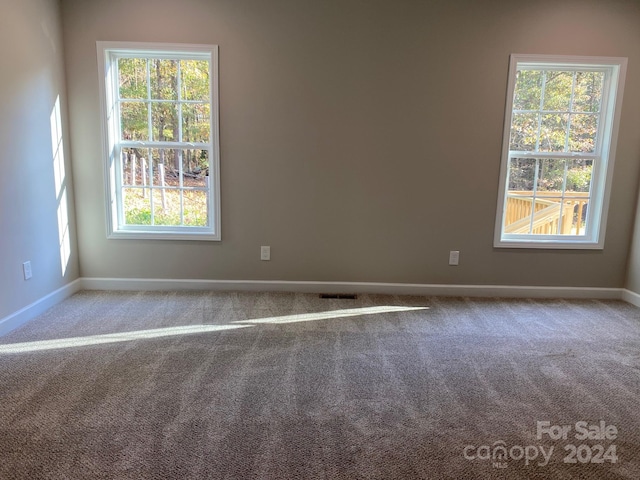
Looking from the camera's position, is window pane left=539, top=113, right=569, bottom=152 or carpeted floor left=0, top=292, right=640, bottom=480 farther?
window pane left=539, top=113, right=569, bottom=152

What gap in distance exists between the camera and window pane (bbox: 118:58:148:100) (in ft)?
11.3

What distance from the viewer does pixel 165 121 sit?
3518 millimetres

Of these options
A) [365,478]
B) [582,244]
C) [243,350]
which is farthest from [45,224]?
[582,244]

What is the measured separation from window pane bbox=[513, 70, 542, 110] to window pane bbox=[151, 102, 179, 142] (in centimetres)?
304

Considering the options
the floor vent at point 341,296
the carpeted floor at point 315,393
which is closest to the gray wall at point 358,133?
the floor vent at point 341,296

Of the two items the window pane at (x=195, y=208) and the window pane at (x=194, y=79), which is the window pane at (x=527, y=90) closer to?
the window pane at (x=194, y=79)

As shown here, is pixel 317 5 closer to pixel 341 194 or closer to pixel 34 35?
pixel 341 194

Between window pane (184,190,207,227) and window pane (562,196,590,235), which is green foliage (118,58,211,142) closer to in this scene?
window pane (184,190,207,227)

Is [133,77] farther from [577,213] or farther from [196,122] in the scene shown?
[577,213]

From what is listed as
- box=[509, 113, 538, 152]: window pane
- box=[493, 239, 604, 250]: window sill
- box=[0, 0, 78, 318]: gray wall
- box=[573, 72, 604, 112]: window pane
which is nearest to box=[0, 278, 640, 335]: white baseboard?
box=[493, 239, 604, 250]: window sill

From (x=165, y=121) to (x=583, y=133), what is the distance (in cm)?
379

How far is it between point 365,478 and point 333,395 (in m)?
0.56

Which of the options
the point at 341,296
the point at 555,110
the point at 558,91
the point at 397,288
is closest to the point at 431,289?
the point at 397,288

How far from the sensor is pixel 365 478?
148cm
